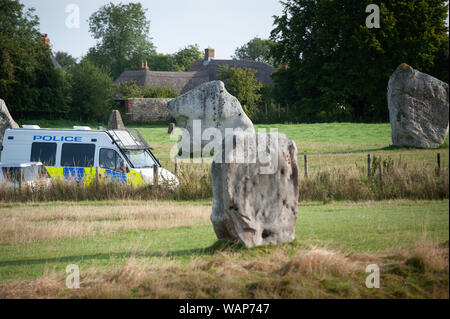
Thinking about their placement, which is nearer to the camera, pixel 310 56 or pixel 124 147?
pixel 124 147

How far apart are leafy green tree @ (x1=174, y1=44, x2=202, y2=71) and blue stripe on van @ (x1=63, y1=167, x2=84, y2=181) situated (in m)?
71.6

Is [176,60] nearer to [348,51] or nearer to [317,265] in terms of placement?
[348,51]

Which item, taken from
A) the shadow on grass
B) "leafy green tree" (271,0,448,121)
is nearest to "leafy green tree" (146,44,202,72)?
"leafy green tree" (271,0,448,121)

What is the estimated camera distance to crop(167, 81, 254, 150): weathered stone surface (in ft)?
81.0

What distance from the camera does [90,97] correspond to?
54.5m

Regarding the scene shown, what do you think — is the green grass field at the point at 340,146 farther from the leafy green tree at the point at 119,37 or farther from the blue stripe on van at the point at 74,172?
the leafy green tree at the point at 119,37

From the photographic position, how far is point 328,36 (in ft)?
139

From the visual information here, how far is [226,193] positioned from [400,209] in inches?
216

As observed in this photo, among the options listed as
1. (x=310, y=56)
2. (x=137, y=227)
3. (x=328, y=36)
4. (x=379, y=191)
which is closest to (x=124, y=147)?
(x=137, y=227)

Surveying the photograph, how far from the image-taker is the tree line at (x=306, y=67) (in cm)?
3797

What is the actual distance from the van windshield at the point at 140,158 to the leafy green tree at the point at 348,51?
2292 centimetres

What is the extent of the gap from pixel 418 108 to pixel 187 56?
70144 millimetres

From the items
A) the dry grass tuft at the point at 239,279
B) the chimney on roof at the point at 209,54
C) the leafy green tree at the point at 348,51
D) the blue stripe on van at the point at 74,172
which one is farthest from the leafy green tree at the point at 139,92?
the dry grass tuft at the point at 239,279

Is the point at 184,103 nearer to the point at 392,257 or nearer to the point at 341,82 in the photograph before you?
the point at 392,257
